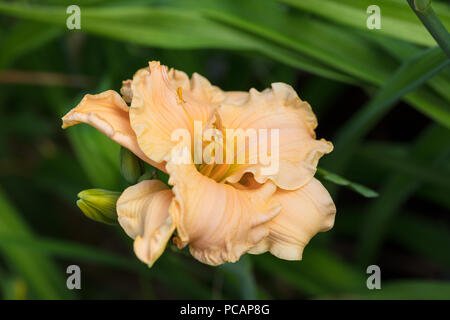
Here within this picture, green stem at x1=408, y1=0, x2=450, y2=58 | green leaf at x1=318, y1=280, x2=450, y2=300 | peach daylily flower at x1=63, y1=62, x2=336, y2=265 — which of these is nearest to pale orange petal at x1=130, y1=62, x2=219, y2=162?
peach daylily flower at x1=63, y1=62, x2=336, y2=265

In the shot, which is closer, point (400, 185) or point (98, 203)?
point (98, 203)

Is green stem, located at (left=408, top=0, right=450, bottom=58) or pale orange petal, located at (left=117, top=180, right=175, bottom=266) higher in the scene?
green stem, located at (left=408, top=0, right=450, bottom=58)

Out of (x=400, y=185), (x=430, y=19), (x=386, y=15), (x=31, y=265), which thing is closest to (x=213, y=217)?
(x=430, y=19)

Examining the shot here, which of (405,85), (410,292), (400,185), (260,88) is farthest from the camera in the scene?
(260,88)

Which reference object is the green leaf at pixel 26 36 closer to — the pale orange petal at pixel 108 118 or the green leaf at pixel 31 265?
the green leaf at pixel 31 265

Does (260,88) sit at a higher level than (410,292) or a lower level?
higher

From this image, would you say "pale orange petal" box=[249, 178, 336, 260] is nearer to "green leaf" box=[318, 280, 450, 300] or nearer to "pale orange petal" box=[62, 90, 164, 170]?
"pale orange petal" box=[62, 90, 164, 170]

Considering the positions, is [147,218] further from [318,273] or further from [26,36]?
[26,36]
